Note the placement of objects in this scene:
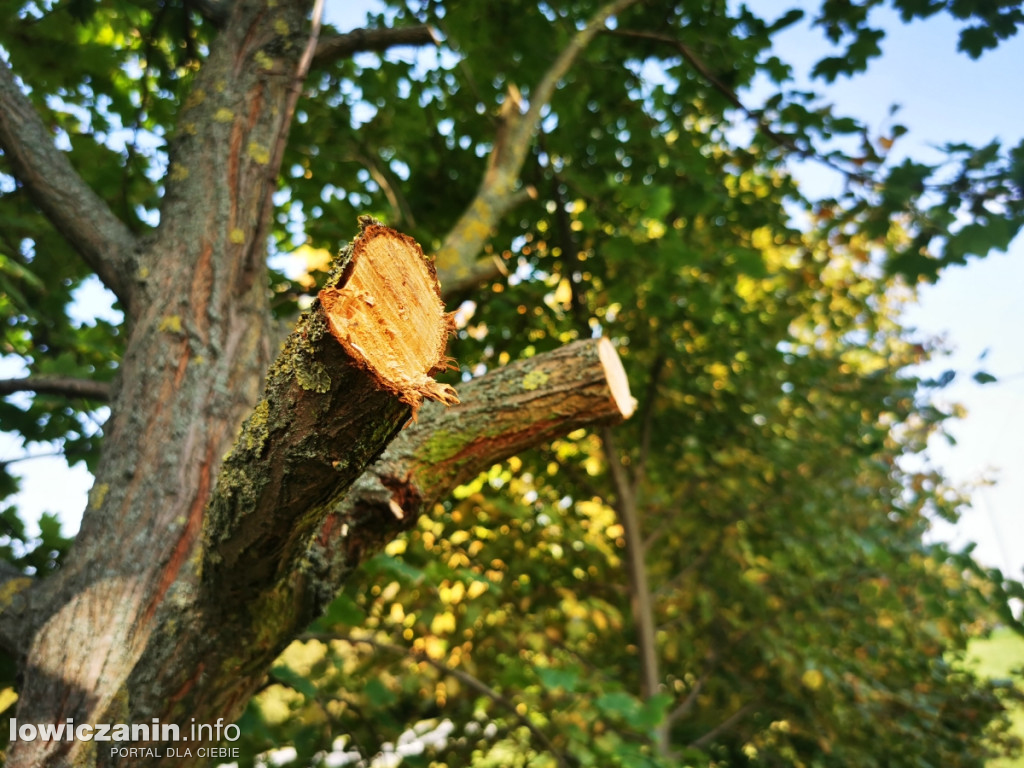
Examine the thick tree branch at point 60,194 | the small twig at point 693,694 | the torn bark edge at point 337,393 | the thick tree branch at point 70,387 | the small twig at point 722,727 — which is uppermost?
the thick tree branch at point 60,194

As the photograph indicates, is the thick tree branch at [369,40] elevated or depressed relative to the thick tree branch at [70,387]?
elevated

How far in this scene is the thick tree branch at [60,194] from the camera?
6.89 feet

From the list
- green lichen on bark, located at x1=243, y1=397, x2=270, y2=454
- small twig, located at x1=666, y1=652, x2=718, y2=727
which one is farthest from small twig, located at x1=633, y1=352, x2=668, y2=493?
green lichen on bark, located at x1=243, y1=397, x2=270, y2=454

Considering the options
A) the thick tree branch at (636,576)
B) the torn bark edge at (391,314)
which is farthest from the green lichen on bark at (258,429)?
the thick tree branch at (636,576)

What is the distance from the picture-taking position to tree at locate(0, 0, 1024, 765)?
4.83 feet

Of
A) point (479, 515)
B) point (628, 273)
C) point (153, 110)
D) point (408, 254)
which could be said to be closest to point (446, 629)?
point (479, 515)

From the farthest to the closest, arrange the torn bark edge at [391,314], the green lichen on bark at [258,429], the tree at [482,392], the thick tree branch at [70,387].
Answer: the thick tree branch at [70,387] < the tree at [482,392] < the green lichen on bark at [258,429] < the torn bark edge at [391,314]

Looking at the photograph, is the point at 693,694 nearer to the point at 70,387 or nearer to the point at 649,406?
the point at 649,406

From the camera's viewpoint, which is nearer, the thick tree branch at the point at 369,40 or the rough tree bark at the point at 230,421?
the rough tree bark at the point at 230,421

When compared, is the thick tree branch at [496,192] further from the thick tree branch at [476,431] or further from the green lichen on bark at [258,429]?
Answer: the green lichen on bark at [258,429]

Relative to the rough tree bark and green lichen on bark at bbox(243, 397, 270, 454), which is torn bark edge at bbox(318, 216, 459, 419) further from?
green lichen on bark at bbox(243, 397, 270, 454)

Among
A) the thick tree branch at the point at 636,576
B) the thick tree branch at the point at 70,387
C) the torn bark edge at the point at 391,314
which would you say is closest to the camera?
the torn bark edge at the point at 391,314

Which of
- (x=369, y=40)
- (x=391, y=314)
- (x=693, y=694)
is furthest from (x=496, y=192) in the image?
(x=693, y=694)

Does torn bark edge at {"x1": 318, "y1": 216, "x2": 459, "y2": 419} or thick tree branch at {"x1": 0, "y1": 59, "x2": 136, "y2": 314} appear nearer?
torn bark edge at {"x1": 318, "y1": 216, "x2": 459, "y2": 419}
